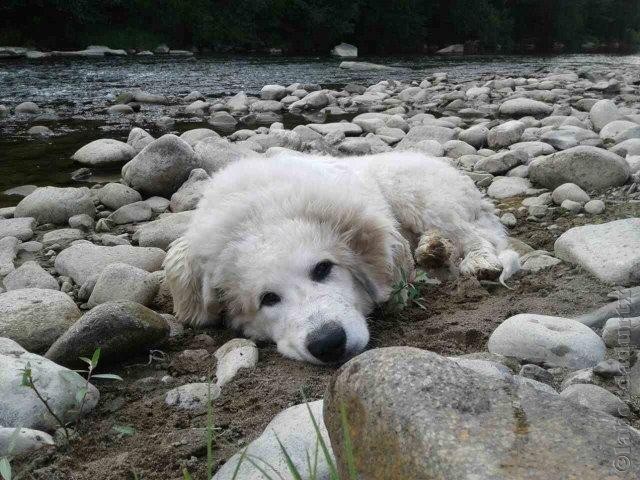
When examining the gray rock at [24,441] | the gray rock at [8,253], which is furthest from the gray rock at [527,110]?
the gray rock at [24,441]

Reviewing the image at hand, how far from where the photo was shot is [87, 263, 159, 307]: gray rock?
147 inches

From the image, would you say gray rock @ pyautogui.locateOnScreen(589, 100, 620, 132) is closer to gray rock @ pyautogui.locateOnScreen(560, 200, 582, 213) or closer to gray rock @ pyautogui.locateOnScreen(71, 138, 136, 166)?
gray rock @ pyautogui.locateOnScreen(560, 200, 582, 213)

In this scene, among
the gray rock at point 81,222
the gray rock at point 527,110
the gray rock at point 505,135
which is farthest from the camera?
the gray rock at point 527,110

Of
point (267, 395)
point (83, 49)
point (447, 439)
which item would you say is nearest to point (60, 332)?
Answer: point (267, 395)

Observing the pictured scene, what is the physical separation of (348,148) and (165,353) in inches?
182

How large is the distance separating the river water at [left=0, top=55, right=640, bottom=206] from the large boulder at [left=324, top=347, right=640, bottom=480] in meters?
5.67

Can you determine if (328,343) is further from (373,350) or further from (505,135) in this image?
(505,135)

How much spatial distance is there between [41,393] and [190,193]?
11.1 feet

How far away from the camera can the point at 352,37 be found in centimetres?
3862

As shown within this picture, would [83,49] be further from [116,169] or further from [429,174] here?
[429,174]

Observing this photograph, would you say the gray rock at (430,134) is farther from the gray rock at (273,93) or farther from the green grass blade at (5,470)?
the green grass blade at (5,470)

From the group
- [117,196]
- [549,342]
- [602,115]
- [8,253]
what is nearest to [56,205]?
[117,196]

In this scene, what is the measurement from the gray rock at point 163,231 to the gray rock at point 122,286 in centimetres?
83

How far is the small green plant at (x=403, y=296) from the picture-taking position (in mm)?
3398
